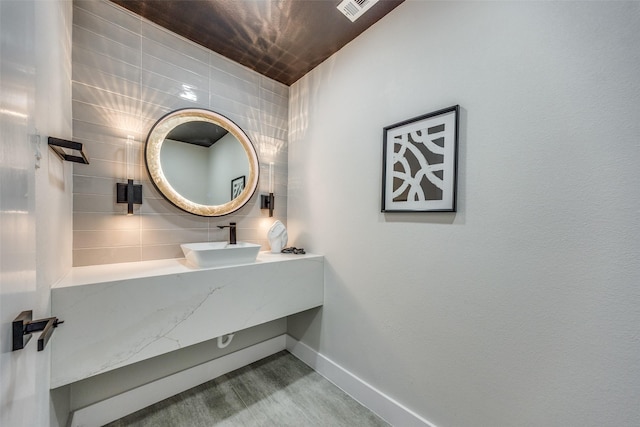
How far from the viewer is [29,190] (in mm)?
771

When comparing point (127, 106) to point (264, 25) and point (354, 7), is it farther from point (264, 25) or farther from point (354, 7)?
point (354, 7)

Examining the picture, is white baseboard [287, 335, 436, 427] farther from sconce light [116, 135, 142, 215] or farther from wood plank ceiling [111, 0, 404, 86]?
wood plank ceiling [111, 0, 404, 86]

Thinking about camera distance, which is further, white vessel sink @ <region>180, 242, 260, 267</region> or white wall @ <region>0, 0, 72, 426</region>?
white vessel sink @ <region>180, 242, 260, 267</region>

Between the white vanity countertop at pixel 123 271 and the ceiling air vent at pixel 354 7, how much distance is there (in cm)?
173

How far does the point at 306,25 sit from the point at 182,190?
1.47m

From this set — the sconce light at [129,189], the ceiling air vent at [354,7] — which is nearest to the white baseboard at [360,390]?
the sconce light at [129,189]

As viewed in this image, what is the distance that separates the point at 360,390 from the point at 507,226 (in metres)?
1.42

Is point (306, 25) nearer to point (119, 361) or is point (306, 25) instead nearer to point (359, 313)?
point (359, 313)

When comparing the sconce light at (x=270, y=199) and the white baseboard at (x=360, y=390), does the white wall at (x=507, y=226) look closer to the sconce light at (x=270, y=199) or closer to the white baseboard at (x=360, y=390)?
the white baseboard at (x=360, y=390)

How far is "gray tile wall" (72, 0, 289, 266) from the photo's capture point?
1.49 metres

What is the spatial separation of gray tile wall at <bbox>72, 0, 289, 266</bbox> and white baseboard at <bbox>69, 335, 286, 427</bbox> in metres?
0.86

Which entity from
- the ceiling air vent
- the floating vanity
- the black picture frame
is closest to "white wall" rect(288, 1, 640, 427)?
the ceiling air vent

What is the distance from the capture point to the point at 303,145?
225 centimetres

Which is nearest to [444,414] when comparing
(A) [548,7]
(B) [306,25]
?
(A) [548,7]
